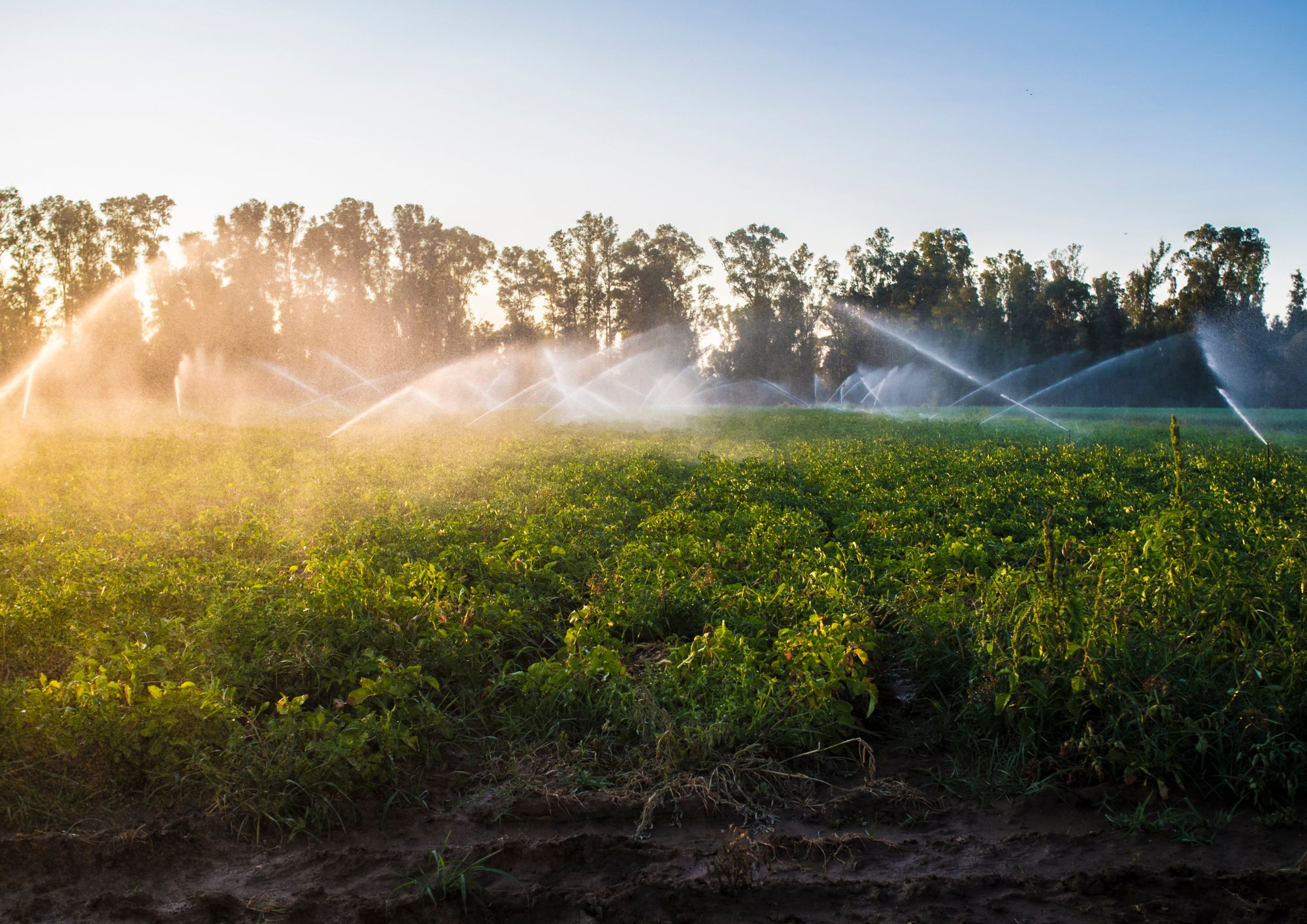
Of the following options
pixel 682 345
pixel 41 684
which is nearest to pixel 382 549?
pixel 41 684

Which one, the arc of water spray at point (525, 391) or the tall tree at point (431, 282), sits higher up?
the tall tree at point (431, 282)

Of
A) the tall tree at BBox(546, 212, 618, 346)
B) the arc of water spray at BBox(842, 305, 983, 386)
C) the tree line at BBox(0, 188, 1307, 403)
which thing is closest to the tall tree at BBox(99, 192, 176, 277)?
the tree line at BBox(0, 188, 1307, 403)

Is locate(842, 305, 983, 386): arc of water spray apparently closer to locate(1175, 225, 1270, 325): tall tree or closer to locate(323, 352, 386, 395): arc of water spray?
locate(1175, 225, 1270, 325): tall tree

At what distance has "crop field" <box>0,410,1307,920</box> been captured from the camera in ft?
11.6

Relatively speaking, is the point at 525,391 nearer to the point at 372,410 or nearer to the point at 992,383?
the point at 372,410

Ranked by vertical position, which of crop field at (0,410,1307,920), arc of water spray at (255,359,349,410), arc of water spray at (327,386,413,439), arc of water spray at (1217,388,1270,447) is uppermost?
arc of water spray at (255,359,349,410)

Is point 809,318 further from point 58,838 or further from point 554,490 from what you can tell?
point 58,838

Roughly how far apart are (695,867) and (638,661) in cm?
187

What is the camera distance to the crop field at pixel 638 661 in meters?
3.53

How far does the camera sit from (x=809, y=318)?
6619 centimetres

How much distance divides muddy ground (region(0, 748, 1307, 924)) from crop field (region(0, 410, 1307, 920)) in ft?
0.34

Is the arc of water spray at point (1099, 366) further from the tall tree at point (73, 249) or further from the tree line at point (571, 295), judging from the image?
the tall tree at point (73, 249)

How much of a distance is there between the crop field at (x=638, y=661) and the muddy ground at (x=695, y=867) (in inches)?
4.1

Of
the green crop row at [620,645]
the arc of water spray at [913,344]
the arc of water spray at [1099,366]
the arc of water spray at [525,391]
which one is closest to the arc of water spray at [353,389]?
the arc of water spray at [525,391]
